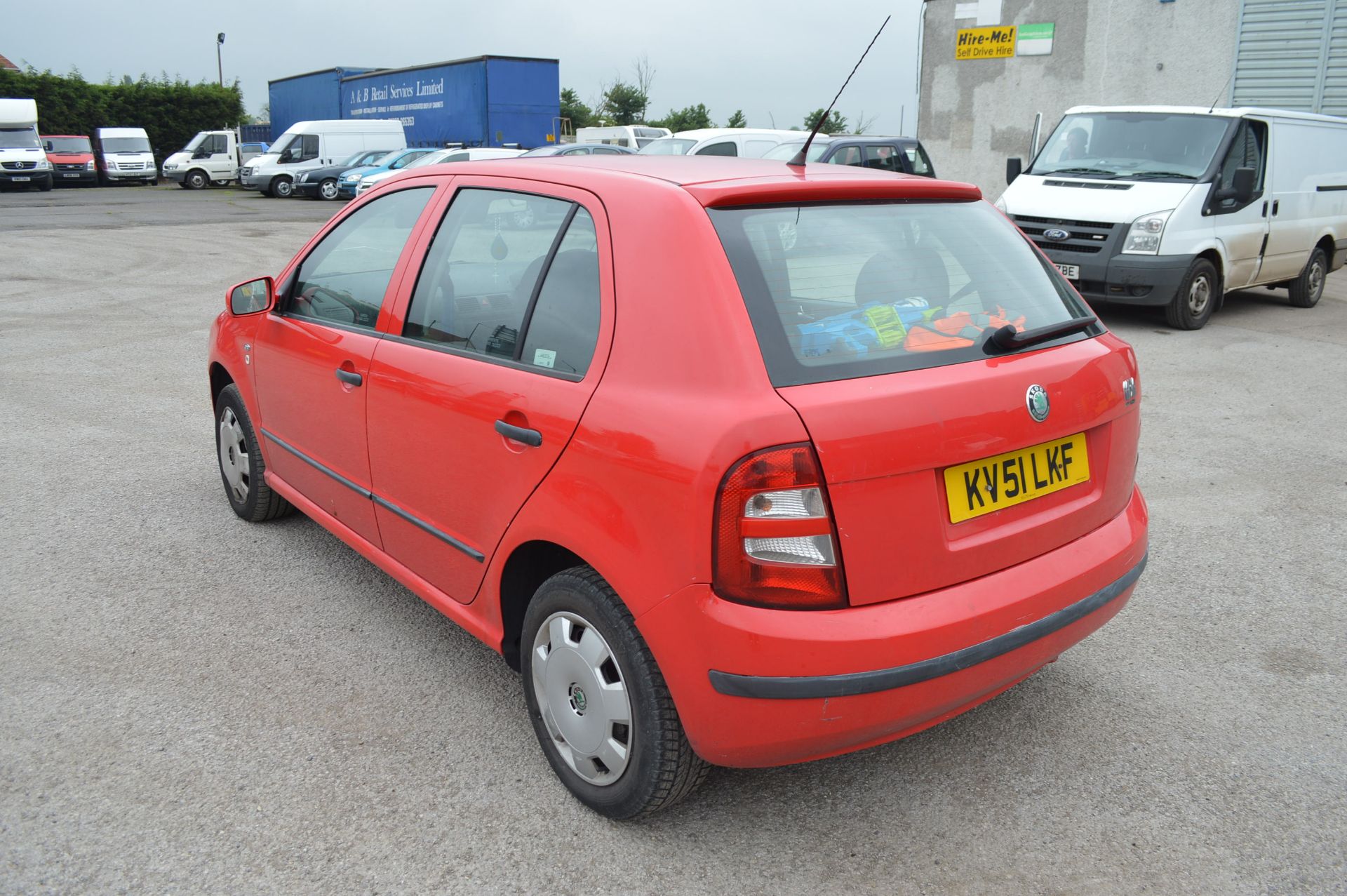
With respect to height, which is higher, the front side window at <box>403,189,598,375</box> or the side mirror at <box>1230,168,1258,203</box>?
the side mirror at <box>1230,168,1258,203</box>

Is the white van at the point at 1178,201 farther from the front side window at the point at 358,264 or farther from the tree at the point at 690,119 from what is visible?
the tree at the point at 690,119

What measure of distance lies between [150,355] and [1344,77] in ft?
58.9

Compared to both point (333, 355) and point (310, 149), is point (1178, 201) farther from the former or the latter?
point (310, 149)

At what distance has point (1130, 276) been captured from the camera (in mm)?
9273

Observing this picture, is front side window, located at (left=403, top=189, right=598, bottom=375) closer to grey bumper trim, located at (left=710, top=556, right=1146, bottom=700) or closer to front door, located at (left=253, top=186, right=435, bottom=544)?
front door, located at (left=253, top=186, right=435, bottom=544)

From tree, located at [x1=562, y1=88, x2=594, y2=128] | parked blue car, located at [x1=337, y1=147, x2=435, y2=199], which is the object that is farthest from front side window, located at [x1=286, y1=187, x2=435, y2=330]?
tree, located at [x1=562, y1=88, x2=594, y2=128]

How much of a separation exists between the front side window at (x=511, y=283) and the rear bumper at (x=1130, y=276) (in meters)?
7.65

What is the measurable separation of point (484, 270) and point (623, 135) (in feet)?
76.0

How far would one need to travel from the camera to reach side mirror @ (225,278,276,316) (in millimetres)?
4094

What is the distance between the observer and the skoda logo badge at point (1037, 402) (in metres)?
2.49

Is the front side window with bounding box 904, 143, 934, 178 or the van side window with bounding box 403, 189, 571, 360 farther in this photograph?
the front side window with bounding box 904, 143, 934, 178

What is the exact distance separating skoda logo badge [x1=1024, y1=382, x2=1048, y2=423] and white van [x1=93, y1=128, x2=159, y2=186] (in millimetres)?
40742

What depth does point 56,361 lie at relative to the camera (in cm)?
807

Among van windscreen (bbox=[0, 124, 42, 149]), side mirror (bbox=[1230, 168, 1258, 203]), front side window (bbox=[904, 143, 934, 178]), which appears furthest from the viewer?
van windscreen (bbox=[0, 124, 42, 149])
